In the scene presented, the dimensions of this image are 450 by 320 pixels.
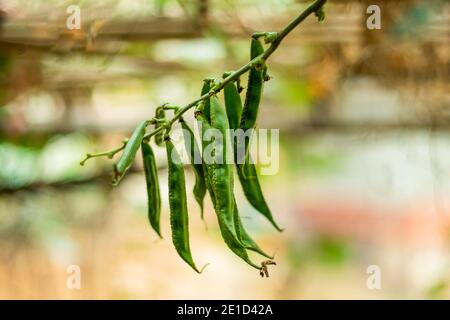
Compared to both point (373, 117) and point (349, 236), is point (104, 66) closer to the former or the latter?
point (373, 117)

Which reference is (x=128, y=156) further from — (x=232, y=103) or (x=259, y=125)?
(x=259, y=125)

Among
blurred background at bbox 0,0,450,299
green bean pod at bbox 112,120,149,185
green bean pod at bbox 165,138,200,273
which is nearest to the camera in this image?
green bean pod at bbox 112,120,149,185

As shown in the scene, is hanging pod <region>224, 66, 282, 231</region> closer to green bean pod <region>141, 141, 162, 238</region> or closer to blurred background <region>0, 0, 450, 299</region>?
green bean pod <region>141, 141, 162, 238</region>

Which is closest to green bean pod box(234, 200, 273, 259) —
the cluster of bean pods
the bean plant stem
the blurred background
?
the cluster of bean pods

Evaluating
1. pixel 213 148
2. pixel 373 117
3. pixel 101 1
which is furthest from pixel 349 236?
pixel 213 148

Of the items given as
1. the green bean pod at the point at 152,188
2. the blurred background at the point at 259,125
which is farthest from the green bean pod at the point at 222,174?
the blurred background at the point at 259,125

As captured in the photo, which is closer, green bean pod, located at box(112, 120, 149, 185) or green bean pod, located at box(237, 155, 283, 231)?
green bean pod, located at box(112, 120, 149, 185)

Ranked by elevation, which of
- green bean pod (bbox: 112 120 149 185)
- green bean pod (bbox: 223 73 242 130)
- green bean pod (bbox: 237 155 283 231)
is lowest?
green bean pod (bbox: 237 155 283 231)

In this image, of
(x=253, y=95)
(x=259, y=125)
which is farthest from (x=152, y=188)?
(x=259, y=125)
